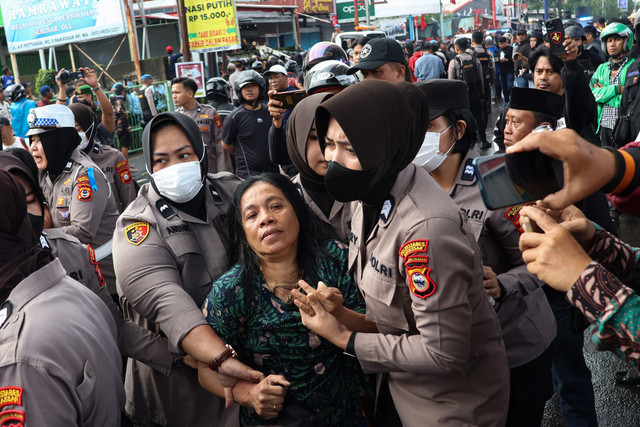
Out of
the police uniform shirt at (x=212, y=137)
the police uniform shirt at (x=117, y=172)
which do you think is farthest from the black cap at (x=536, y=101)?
the police uniform shirt at (x=212, y=137)

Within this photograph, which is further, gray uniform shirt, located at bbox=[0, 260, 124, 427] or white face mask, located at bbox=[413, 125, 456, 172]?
white face mask, located at bbox=[413, 125, 456, 172]

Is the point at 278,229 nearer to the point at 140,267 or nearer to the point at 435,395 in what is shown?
the point at 140,267

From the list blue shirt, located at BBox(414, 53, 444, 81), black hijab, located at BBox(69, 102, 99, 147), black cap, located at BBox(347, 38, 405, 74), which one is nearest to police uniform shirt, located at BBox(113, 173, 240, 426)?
black cap, located at BBox(347, 38, 405, 74)

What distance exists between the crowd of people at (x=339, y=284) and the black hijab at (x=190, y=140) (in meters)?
0.01

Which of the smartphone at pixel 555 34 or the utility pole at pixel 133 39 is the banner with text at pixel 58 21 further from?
the smartphone at pixel 555 34

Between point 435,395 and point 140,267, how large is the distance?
1276mm

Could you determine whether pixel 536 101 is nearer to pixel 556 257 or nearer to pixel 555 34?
pixel 555 34

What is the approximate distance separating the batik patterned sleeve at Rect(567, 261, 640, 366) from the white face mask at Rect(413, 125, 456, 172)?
1.30 meters

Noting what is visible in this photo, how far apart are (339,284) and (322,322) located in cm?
39

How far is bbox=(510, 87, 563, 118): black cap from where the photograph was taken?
3.01 meters

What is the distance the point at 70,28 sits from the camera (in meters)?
14.7

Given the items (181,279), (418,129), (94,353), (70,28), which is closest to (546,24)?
(418,129)

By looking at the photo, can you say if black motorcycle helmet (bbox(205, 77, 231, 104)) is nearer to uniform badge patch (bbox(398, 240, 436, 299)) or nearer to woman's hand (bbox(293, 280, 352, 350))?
woman's hand (bbox(293, 280, 352, 350))

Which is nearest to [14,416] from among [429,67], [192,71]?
[192,71]
